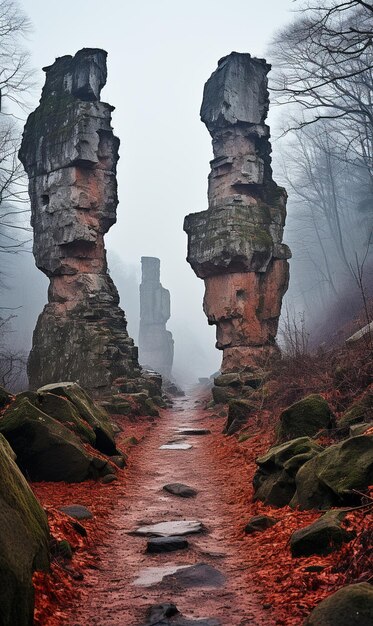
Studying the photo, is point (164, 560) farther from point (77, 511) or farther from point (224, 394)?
point (224, 394)

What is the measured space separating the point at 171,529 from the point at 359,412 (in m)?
3.50

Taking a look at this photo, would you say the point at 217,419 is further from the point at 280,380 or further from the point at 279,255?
the point at 279,255

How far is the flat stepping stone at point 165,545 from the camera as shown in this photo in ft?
18.9

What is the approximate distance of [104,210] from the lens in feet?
75.0

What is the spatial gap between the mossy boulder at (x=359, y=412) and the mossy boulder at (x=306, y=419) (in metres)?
0.28

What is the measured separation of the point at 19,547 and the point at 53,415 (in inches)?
229

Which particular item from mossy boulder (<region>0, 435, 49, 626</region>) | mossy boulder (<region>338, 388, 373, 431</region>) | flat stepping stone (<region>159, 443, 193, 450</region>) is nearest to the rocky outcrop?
mossy boulder (<region>0, 435, 49, 626</region>)

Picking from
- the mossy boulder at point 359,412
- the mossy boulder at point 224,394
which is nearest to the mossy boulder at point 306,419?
the mossy boulder at point 359,412

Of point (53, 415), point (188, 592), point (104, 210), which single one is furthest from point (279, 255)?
point (188, 592)

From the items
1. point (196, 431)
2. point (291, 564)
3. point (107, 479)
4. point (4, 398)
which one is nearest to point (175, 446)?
point (196, 431)

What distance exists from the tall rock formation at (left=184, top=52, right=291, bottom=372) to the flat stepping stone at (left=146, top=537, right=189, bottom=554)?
53.0 feet

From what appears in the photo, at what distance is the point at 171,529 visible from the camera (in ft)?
21.3

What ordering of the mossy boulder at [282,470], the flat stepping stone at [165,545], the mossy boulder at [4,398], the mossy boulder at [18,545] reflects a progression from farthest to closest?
the mossy boulder at [4,398], the mossy boulder at [282,470], the flat stepping stone at [165,545], the mossy boulder at [18,545]

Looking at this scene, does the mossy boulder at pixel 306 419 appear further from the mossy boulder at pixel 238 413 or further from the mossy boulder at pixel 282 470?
the mossy boulder at pixel 238 413
